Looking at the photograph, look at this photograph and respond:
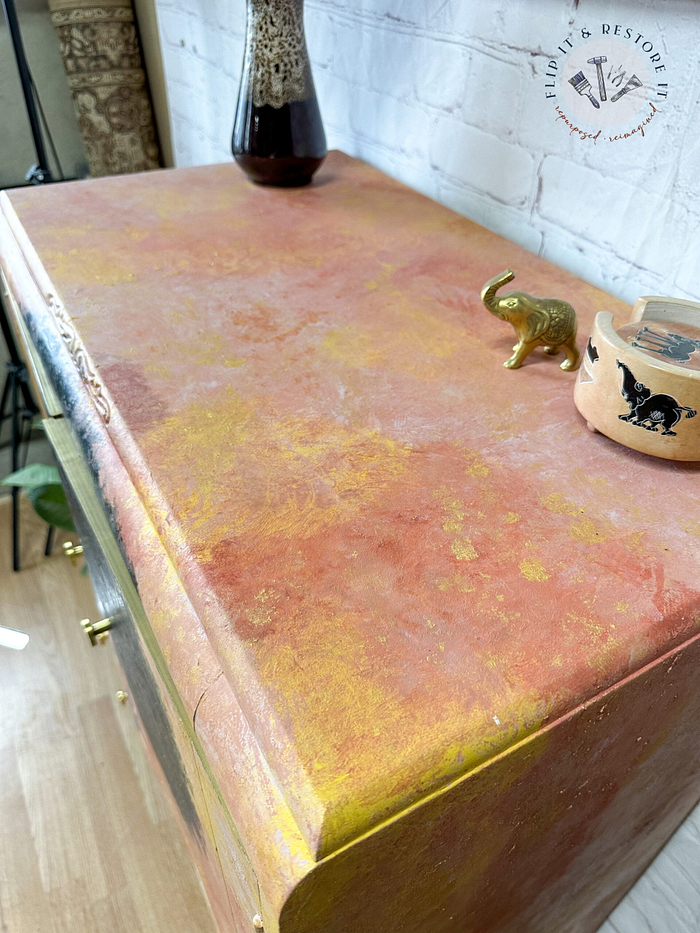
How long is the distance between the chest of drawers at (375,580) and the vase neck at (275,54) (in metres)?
0.28

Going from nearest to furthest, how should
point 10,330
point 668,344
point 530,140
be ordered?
point 668,344 → point 530,140 → point 10,330

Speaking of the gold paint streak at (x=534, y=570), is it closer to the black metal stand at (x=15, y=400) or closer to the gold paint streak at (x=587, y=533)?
the gold paint streak at (x=587, y=533)

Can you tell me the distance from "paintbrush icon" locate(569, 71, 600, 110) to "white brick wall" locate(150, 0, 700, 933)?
4 centimetres

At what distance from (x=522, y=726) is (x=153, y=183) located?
0.91 m

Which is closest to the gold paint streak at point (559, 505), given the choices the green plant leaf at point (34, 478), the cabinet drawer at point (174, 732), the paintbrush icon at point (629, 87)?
the cabinet drawer at point (174, 732)

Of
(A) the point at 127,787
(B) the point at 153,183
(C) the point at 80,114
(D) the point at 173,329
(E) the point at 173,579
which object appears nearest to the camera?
(E) the point at 173,579

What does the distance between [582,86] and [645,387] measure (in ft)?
1.49

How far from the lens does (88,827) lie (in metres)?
1.22

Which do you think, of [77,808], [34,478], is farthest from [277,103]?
[77,808]

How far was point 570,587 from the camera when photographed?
0.40 meters

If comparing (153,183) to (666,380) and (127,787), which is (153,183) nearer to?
(666,380)

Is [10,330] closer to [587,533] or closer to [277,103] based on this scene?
[277,103]

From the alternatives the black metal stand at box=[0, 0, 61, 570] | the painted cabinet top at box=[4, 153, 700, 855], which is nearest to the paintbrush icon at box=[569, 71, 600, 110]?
the painted cabinet top at box=[4, 153, 700, 855]

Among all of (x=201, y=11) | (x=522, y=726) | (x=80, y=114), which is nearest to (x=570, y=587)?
(x=522, y=726)
